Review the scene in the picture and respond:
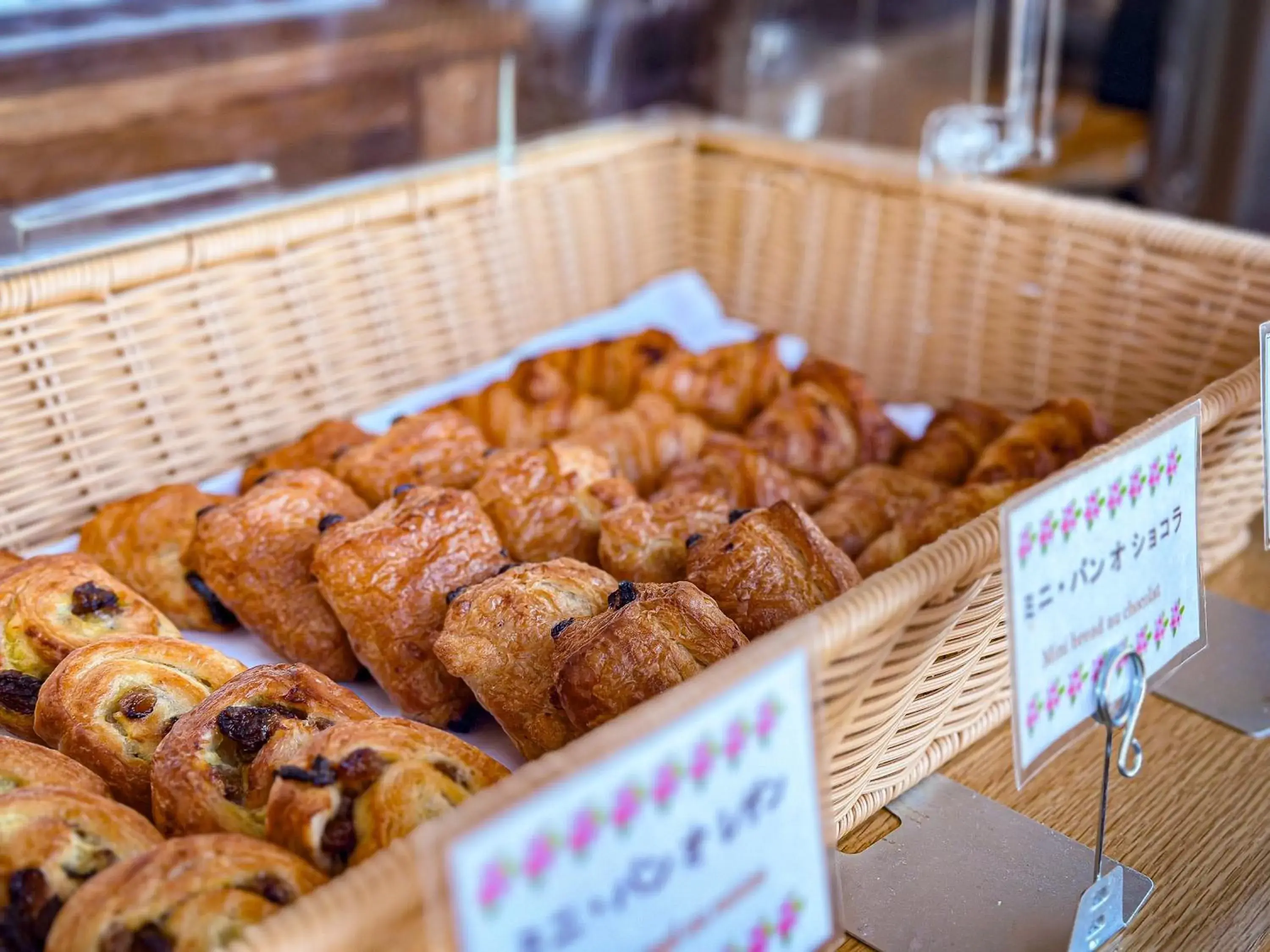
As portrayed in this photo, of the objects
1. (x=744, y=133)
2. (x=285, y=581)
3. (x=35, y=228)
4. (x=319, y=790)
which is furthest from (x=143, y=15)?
(x=319, y=790)

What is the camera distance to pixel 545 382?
2305 mm

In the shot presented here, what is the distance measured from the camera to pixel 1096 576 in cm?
117

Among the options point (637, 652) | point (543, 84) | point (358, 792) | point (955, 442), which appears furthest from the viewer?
point (543, 84)

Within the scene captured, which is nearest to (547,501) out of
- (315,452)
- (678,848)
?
(315,452)

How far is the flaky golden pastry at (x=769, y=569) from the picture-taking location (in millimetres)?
1483

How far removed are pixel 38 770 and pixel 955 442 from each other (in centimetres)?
158

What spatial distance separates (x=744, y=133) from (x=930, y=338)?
72 cm

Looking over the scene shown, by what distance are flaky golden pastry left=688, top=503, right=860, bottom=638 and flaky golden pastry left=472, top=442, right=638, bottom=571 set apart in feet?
0.87

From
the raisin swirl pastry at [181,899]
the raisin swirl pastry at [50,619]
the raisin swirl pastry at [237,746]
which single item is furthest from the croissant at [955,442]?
the raisin swirl pastry at [181,899]

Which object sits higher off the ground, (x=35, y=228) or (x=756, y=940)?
(x=35, y=228)

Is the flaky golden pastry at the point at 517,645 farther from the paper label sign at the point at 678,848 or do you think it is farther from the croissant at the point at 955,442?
the croissant at the point at 955,442

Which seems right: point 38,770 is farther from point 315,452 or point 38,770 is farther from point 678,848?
point 315,452

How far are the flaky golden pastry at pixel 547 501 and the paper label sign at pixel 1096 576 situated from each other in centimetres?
79

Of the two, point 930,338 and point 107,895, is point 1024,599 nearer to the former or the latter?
point 107,895
